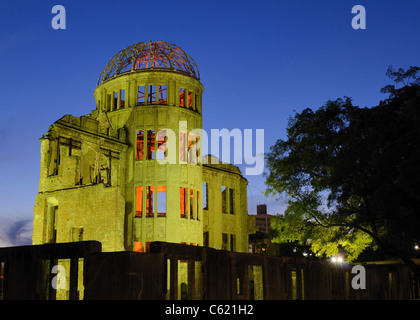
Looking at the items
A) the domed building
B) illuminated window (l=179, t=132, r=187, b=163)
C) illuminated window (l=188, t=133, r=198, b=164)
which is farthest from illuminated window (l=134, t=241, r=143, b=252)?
illuminated window (l=188, t=133, r=198, b=164)

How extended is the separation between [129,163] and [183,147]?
386 cm

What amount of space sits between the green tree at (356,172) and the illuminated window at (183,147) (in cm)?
581

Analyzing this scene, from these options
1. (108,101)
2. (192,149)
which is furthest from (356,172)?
(108,101)

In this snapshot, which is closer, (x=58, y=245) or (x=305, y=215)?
(x=58, y=245)

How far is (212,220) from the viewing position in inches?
1457

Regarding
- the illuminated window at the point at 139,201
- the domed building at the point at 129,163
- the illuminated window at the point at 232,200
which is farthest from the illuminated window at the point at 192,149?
the illuminated window at the point at 232,200

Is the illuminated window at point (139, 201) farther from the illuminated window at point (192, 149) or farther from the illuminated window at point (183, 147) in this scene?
the illuminated window at point (192, 149)

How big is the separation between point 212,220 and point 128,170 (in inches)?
372

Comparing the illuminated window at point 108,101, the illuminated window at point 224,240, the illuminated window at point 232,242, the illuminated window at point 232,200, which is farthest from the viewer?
the illuminated window at point 232,200

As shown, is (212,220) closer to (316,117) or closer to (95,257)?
(316,117)

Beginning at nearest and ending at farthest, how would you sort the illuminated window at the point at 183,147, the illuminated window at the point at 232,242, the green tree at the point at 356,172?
the green tree at the point at 356,172
the illuminated window at the point at 183,147
the illuminated window at the point at 232,242

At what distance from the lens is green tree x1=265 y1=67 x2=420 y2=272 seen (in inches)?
782

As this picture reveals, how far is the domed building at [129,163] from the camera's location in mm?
26609
